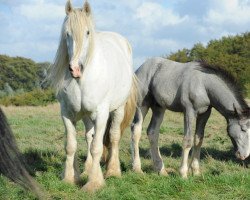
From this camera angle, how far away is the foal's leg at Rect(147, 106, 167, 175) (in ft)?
26.9

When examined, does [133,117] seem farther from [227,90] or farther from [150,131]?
[227,90]

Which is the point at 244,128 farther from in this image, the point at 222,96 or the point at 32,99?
the point at 32,99

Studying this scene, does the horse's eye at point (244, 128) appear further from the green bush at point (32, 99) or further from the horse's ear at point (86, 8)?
the green bush at point (32, 99)

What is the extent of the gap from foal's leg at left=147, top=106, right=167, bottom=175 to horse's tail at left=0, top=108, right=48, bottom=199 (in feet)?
14.9

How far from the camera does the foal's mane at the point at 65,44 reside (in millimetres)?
6062

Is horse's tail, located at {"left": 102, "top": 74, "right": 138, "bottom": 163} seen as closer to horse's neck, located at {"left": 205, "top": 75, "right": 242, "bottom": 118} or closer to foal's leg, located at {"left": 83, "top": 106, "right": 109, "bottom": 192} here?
horse's neck, located at {"left": 205, "top": 75, "right": 242, "bottom": 118}

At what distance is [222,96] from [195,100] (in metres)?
0.46

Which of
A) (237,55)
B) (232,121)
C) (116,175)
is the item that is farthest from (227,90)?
(237,55)

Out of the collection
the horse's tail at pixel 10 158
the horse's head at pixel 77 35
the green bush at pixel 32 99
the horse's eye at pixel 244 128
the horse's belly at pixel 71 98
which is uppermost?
the horse's head at pixel 77 35

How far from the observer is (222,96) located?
7.90 meters

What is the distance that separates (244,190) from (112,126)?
9.07 feet

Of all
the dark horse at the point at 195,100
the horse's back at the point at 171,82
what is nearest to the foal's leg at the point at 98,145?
the dark horse at the point at 195,100

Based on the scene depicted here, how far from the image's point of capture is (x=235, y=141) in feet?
26.0

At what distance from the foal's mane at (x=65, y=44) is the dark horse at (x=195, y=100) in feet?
7.72
